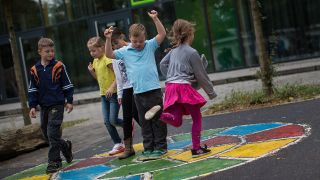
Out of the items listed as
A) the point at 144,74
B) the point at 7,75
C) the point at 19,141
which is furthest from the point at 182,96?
the point at 7,75

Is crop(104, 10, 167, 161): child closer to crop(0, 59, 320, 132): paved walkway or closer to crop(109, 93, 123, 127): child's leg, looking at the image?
crop(109, 93, 123, 127): child's leg

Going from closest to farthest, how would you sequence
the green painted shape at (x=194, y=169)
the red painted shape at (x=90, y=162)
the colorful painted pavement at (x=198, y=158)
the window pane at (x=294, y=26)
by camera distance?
the green painted shape at (x=194, y=169) → the colorful painted pavement at (x=198, y=158) → the red painted shape at (x=90, y=162) → the window pane at (x=294, y=26)

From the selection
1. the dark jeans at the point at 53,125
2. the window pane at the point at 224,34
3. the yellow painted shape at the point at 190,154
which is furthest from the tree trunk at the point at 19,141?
the window pane at the point at 224,34

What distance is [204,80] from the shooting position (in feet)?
20.2

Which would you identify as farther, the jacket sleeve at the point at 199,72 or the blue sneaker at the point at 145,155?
the blue sneaker at the point at 145,155

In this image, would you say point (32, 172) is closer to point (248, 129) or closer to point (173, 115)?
point (173, 115)

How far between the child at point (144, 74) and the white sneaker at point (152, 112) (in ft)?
1.05

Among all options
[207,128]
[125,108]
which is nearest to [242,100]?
[207,128]

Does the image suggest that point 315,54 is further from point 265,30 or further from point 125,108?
point 125,108

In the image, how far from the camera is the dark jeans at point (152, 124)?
656 centimetres

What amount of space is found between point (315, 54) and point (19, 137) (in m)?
12.3

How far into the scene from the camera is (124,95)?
6.95 meters

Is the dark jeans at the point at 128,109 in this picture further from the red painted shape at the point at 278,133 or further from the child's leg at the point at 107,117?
the red painted shape at the point at 278,133

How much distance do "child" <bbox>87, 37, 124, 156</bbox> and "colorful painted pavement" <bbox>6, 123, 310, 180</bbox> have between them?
15.8 inches
